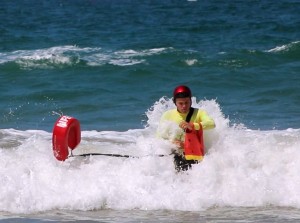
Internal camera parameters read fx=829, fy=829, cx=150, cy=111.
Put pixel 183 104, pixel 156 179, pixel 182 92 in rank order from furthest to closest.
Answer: pixel 156 179 → pixel 183 104 → pixel 182 92

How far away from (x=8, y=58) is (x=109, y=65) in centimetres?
355

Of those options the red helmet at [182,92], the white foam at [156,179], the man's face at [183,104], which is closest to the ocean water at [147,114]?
the white foam at [156,179]

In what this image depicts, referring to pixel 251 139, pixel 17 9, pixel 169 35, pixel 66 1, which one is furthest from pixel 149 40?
pixel 66 1

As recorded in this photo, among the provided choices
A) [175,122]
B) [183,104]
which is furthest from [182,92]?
[175,122]

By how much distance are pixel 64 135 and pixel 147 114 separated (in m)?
1.93

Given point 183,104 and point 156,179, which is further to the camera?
point 156,179

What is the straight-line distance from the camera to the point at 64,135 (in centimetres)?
880

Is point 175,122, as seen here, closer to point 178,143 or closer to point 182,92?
point 178,143

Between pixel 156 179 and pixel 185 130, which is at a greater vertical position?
pixel 185 130

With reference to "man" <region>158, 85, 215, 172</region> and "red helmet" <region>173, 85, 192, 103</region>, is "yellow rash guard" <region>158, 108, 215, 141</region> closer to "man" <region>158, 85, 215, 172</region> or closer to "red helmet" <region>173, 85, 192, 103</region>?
"man" <region>158, 85, 215, 172</region>

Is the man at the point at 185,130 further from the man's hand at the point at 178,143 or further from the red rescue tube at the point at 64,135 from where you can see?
the red rescue tube at the point at 64,135

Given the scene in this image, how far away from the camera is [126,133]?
41.1ft

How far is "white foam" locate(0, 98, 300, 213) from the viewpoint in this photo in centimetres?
868

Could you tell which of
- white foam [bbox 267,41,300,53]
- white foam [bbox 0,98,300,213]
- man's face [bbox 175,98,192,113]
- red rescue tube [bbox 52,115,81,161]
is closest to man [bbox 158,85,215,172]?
man's face [bbox 175,98,192,113]
